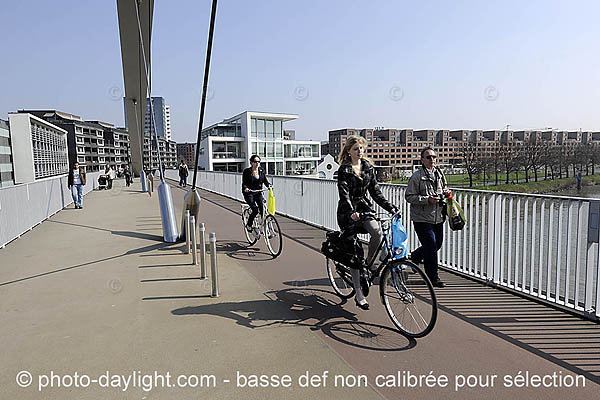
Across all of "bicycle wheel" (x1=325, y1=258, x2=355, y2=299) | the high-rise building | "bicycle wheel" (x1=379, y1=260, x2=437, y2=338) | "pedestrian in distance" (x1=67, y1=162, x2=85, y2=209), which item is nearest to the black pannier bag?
"bicycle wheel" (x1=325, y1=258, x2=355, y2=299)

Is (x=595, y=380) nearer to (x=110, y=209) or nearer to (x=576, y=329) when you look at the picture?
(x=576, y=329)

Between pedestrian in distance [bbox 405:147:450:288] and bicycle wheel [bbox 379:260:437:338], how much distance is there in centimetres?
136

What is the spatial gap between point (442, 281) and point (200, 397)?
12.6 feet

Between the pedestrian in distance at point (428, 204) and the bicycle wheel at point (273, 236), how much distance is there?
9.50 feet

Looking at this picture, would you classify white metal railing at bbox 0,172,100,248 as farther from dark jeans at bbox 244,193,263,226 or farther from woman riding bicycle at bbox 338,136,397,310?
woman riding bicycle at bbox 338,136,397,310

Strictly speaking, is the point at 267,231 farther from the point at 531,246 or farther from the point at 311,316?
the point at 531,246

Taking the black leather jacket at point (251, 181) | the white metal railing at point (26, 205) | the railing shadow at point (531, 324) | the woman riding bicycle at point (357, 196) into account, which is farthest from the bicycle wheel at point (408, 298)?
the white metal railing at point (26, 205)

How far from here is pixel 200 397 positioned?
3.08 metres

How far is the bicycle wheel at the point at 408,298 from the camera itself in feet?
12.6

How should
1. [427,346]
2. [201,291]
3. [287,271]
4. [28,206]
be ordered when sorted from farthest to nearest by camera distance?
[28,206]
[287,271]
[201,291]
[427,346]

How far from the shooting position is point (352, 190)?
4625mm

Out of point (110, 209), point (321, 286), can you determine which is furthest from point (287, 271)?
point (110, 209)

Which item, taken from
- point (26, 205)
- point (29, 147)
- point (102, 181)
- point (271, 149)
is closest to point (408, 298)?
point (26, 205)

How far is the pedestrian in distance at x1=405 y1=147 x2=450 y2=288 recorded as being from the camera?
17.4 ft
